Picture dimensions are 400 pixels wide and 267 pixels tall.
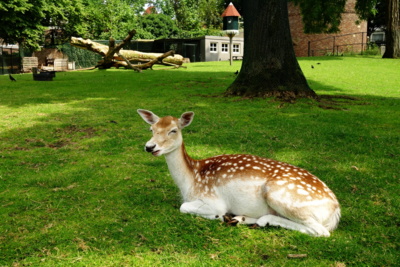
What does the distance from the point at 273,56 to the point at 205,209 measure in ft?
29.2

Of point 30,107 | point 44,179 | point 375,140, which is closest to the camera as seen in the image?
point 44,179

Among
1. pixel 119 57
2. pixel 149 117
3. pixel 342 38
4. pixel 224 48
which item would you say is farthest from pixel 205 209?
pixel 224 48

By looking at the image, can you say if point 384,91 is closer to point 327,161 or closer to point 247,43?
point 247,43

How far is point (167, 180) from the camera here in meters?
5.63

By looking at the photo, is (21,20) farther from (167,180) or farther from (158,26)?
(167,180)

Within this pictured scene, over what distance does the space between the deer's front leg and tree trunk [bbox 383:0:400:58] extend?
30.1 meters

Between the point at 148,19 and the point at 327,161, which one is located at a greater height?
the point at 148,19

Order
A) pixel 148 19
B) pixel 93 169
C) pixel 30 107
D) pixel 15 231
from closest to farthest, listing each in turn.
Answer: pixel 15 231, pixel 93 169, pixel 30 107, pixel 148 19

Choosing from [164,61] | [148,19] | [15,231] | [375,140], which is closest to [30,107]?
[15,231]

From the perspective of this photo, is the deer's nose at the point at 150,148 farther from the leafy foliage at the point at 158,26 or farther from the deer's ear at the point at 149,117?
the leafy foliage at the point at 158,26

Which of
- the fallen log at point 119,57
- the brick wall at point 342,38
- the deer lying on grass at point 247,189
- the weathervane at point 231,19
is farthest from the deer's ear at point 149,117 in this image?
the brick wall at point 342,38

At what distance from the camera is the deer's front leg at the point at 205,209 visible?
4230mm

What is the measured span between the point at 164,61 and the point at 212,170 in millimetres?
27560

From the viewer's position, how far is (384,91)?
14.4 m
